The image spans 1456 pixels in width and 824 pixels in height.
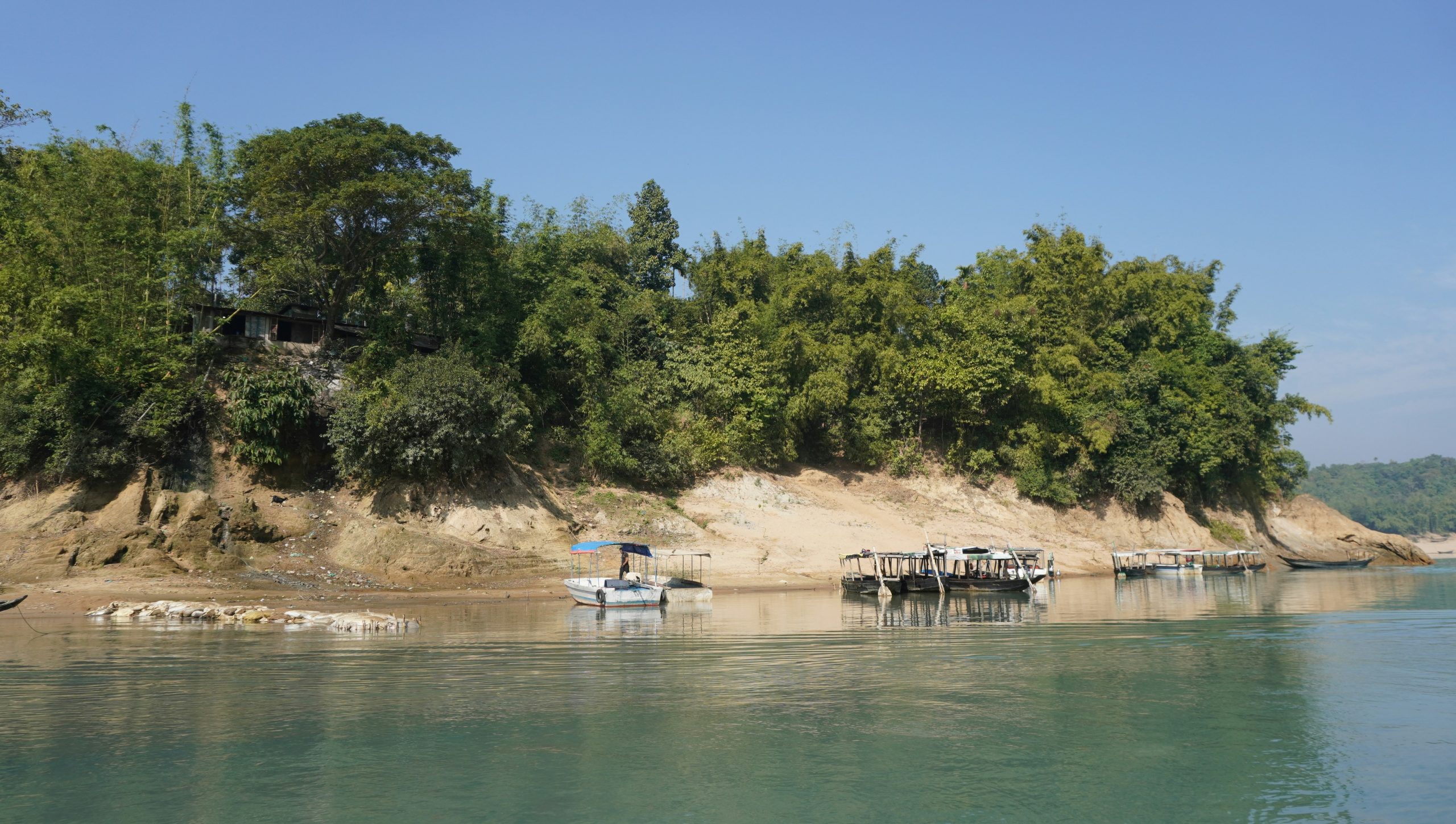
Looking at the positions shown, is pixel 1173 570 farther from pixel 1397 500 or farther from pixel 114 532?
pixel 1397 500

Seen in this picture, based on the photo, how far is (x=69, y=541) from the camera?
32.5 meters

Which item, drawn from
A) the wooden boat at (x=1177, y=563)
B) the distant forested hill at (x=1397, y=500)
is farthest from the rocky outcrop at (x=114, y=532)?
the distant forested hill at (x=1397, y=500)

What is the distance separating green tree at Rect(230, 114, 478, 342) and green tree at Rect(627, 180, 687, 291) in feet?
60.0

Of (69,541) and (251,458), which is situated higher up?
(251,458)

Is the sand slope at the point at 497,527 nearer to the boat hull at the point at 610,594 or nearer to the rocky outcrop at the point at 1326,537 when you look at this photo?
the boat hull at the point at 610,594

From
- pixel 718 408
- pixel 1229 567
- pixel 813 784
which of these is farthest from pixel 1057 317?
pixel 813 784

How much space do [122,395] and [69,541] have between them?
656 cm

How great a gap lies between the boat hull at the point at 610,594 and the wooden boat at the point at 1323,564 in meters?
47.1

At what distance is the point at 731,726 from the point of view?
14.7 m

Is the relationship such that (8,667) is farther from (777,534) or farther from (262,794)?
(777,534)

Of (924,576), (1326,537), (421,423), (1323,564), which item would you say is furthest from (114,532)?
(1326,537)

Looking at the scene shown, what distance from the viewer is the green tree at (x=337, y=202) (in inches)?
1475

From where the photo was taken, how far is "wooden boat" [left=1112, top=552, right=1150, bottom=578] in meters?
51.9

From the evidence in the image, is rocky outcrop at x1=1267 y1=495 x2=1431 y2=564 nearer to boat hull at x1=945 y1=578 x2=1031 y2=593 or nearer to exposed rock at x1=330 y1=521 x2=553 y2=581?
boat hull at x1=945 y1=578 x2=1031 y2=593
